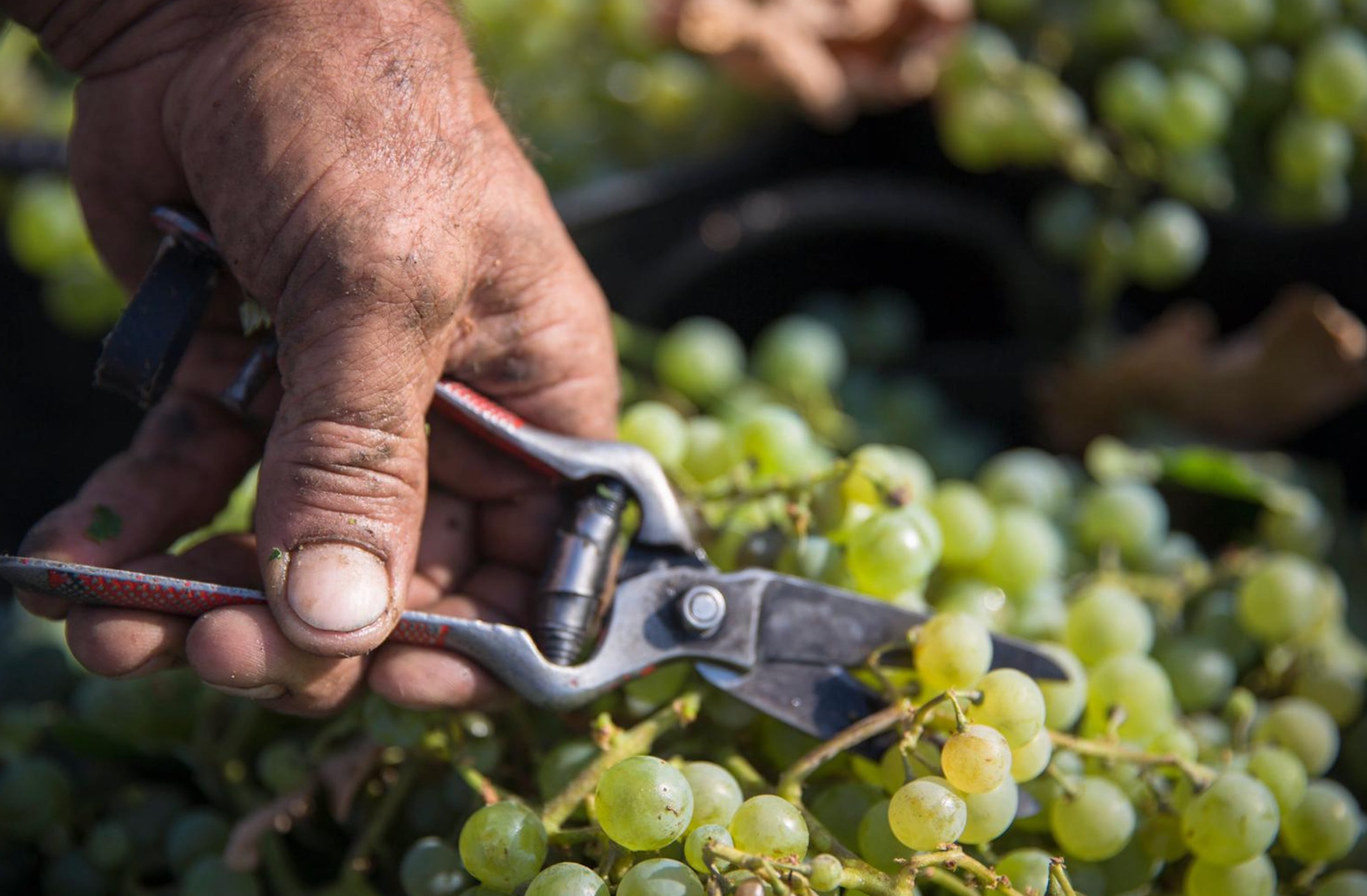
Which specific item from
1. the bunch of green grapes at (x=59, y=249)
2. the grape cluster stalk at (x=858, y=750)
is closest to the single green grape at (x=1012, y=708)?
the grape cluster stalk at (x=858, y=750)

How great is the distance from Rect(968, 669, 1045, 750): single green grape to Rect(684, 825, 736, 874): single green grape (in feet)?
0.65

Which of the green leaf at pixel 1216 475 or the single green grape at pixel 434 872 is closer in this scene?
the single green grape at pixel 434 872

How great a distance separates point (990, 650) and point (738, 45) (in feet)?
3.40

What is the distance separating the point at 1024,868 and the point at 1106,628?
26 centimetres

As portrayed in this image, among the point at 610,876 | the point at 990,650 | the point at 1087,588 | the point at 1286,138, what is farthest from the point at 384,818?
the point at 1286,138

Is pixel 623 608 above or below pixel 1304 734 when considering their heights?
above

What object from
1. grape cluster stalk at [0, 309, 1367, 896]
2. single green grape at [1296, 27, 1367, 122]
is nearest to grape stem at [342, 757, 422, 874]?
grape cluster stalk at [0, 309, 1367, 896]

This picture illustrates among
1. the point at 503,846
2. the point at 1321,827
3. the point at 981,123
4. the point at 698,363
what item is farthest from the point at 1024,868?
the point at 981,123

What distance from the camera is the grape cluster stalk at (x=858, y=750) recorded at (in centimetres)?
77

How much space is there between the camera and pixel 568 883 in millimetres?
729

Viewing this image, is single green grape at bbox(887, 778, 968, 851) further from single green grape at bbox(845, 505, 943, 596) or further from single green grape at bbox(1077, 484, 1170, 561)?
single green grape at bbox(1077, 484, 1170, 561)

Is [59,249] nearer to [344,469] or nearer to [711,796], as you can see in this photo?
[344,469]

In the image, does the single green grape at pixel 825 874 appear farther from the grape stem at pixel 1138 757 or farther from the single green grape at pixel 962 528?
the single green grape at pixel 962 528

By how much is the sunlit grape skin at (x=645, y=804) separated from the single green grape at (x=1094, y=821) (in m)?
0.31
